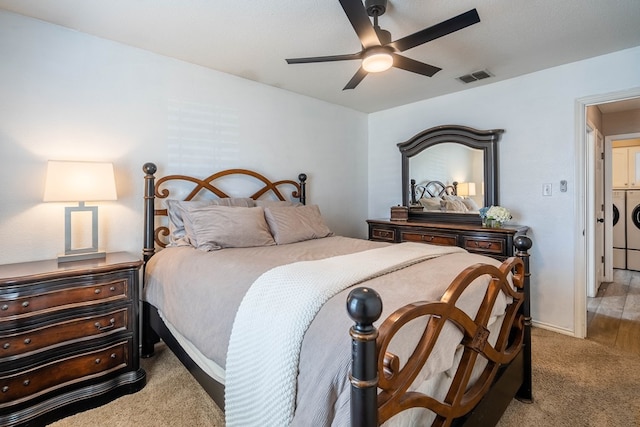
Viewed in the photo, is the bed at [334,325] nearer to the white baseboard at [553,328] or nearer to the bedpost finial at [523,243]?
the bedpost finial at [523,243]

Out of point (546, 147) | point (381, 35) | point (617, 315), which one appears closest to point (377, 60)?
point (381, 35)


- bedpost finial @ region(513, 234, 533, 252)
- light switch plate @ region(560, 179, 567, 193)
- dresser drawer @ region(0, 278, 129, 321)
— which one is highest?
light switch plate @ region(560, 179, 567, 193)

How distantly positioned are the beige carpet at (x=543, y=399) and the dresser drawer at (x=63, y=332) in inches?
16.8

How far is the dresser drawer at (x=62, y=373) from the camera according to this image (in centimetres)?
164

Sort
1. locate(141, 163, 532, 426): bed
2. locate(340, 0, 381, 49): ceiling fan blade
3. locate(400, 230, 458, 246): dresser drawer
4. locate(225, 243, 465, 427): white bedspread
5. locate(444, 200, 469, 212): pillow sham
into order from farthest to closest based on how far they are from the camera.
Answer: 1. locate(444, 200, 469, 212): pillow sham
2. locate(400, 230, 458, 246): dresser drawer
3. locate(340, 0, 381, 49): ceiling fan blade
4. locate(225, 243, 465, 427): white bedspread
5. locate(141, 163, 532, 426): bed

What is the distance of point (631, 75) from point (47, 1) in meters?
4.23

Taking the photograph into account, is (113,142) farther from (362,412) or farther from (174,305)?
(362,412)

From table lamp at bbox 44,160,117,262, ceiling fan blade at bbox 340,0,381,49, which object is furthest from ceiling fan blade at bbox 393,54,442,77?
table lamp at bbox 44,160,117,262

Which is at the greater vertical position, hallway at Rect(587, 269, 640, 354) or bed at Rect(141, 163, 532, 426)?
bed at Rect(141, 163, 532, 426)

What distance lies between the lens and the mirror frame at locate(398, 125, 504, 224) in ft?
10.9

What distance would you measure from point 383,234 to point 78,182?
9.58 ft

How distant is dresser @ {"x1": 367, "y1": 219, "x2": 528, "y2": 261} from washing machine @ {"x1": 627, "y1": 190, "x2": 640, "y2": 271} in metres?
3.46

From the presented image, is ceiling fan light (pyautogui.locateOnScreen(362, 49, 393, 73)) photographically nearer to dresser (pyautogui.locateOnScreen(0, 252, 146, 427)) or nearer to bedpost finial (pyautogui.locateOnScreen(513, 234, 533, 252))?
bedpost finial (pyautogui.locateOnScreen(513, 234, 533, 252))

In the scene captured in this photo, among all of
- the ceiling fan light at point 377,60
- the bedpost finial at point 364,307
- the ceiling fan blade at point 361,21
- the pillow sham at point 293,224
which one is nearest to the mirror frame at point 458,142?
the pillow sham at point 293,224
